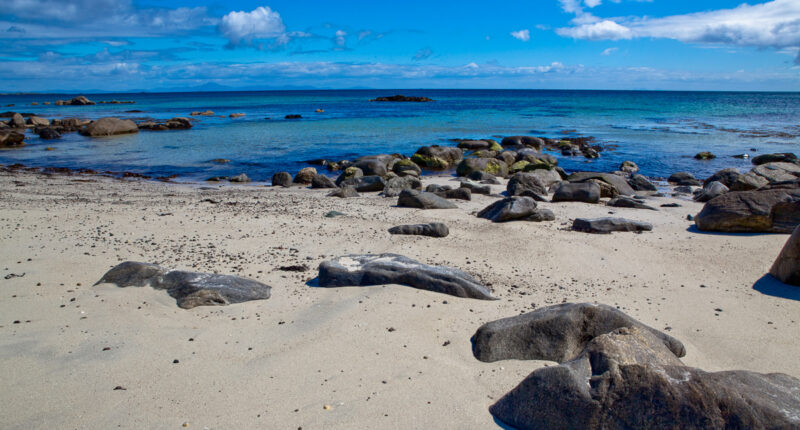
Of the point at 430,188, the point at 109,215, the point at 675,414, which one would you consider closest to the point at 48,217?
the point at 109,215

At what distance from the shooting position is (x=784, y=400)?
295 cm

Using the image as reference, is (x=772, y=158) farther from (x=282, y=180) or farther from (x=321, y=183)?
(x=282, y=180)

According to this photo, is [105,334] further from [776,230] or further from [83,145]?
[83,145]

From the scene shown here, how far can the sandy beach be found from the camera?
3.67m

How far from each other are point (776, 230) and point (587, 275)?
4.16 m

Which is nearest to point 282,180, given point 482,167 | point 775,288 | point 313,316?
point 482,167

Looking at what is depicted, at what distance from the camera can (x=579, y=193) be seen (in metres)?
12.4

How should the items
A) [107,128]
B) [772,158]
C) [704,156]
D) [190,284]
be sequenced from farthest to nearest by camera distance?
[107,128], [704,156], [772,158], [190,284]

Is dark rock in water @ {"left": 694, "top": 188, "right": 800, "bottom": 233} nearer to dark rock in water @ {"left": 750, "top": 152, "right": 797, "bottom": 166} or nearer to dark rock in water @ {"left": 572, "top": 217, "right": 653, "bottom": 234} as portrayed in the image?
dark rock in water @ {"left": 572, "top": 217, "right": 653, "bottom": 234}

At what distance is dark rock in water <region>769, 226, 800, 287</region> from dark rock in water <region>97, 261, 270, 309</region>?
6430 millimetres

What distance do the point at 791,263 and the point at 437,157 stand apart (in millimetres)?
16420

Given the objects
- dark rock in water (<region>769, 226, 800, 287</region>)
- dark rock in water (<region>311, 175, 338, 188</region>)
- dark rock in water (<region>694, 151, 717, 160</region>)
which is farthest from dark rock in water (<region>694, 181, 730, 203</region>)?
dark rock in water (<region>694, 151, 717, 160</region>)

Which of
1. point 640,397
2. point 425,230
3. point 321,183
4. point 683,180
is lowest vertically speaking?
point 683,180

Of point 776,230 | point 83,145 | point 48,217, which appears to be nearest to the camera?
point 776,230
